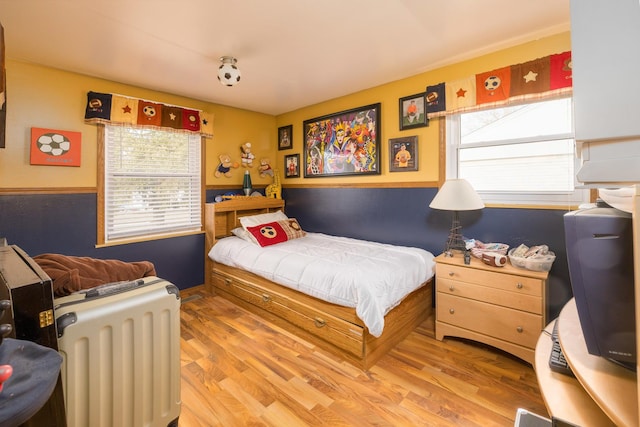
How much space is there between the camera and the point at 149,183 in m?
3.15

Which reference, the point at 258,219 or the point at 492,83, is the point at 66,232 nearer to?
the point at 258,219

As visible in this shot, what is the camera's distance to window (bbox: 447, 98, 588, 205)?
219cm

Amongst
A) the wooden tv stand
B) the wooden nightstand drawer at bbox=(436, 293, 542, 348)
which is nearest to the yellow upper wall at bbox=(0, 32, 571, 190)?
the wooden nightstand drawer at bbox=(436, 293, 542, 348)

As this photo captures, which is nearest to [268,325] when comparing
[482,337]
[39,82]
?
[482,337]

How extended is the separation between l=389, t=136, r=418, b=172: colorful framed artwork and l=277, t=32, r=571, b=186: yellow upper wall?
0.04 m

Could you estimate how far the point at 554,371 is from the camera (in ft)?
3.10

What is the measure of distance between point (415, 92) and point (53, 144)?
3314mm

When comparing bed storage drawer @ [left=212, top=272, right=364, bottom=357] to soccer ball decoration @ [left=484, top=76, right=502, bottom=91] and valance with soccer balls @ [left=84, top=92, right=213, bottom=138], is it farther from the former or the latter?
soccer ball decoration @ [left=484, top=76, right=502, bottom=91]

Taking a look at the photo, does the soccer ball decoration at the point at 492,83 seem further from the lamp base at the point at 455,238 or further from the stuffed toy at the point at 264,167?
the stuffed toy at the point at 264,167

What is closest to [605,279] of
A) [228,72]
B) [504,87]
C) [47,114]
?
[504,87]

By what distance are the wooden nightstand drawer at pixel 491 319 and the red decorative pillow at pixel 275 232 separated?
1719 mm

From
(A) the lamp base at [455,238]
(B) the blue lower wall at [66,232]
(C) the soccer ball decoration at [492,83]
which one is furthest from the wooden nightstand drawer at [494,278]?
(B) the blue lower wall at [66,232]

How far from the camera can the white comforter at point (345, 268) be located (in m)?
2.00

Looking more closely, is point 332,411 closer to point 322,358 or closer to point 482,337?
point 322,358
